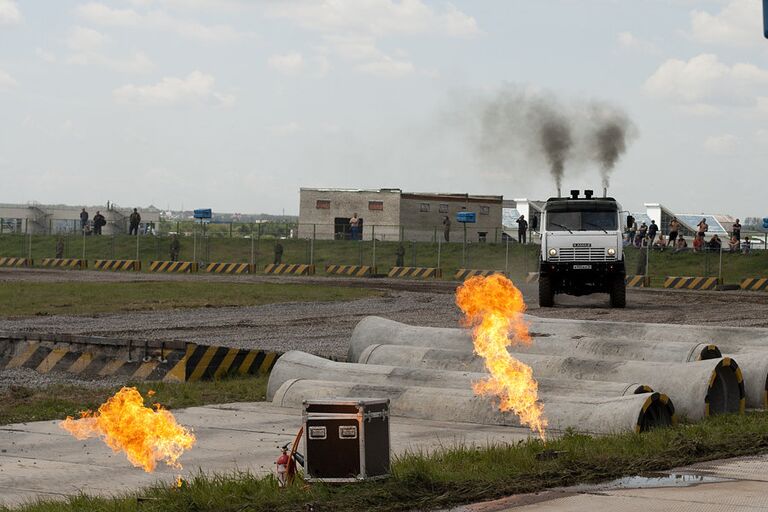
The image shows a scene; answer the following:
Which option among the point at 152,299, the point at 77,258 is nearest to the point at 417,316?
the point at 152,299

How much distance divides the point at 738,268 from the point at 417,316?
73.7ft

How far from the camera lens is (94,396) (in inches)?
614

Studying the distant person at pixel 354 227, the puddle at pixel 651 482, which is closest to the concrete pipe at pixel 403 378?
the puddle at pixel 651 482

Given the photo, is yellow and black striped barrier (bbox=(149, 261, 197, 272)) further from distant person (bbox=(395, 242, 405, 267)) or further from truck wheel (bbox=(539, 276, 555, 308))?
truck wheel (bbox=(539, 276, 555, 308))

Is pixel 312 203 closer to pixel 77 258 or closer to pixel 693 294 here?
pixel 77 258

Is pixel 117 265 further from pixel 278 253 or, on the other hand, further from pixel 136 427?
pixel 136 427

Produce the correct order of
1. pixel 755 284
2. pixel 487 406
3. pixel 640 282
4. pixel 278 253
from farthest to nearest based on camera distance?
pixel 278 253
pixel 640 282
pixel 755 284
pixel 487 406

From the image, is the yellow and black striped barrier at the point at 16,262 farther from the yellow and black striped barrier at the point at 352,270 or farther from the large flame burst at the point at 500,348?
the large flame burst at the point at 500,348

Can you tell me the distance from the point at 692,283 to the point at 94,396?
108 feet

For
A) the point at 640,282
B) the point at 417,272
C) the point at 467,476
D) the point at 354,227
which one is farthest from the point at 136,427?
the point at 354,227

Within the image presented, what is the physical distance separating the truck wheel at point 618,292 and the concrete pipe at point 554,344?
15478 millimetres

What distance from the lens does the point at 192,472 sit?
35.4ft

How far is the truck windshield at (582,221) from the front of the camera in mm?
32500

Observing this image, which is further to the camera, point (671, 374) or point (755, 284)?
point (755, 284)
